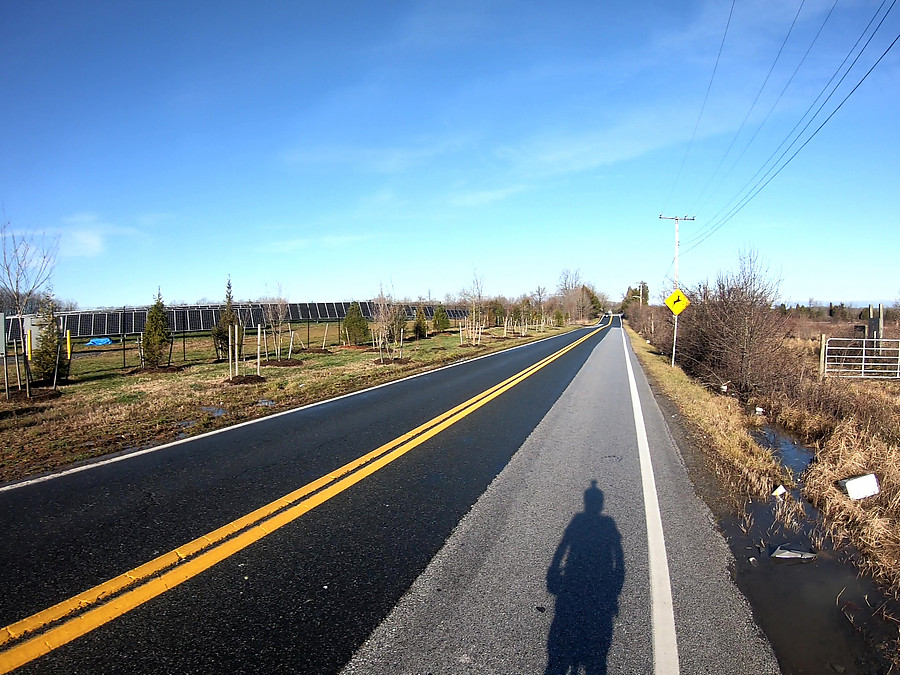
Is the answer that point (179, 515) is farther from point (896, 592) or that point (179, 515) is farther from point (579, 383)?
point (579, 383)

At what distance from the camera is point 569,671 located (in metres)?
2.57

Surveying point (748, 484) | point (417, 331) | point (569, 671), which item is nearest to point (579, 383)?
point (748, 484)

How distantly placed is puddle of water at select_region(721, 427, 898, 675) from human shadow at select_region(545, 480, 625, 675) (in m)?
0.91

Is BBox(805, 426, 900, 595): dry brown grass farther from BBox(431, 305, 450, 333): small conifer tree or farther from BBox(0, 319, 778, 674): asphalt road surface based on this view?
BBox(431, 305, 450, 333): small conifer tree

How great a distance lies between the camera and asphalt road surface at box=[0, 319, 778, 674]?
266 cm

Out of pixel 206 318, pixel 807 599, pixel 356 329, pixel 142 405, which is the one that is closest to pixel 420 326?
pixel 356 329

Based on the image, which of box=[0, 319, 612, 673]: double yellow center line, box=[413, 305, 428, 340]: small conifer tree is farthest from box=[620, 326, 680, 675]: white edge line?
box=[413, 305, 428, 340]: small conifer tree

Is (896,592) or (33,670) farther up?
(33,670)

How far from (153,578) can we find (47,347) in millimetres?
14926

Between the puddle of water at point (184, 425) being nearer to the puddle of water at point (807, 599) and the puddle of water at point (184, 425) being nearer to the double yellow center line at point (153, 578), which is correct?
the double yellow center line at point (153, 578)

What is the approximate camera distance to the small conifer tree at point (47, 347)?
1448 cm

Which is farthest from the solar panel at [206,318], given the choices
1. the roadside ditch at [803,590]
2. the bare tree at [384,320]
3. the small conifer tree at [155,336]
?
the roadside ditch at [803,590]

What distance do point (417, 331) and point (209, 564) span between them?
3323cm

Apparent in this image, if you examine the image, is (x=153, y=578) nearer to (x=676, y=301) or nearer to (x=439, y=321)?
(x=676, y=301)
